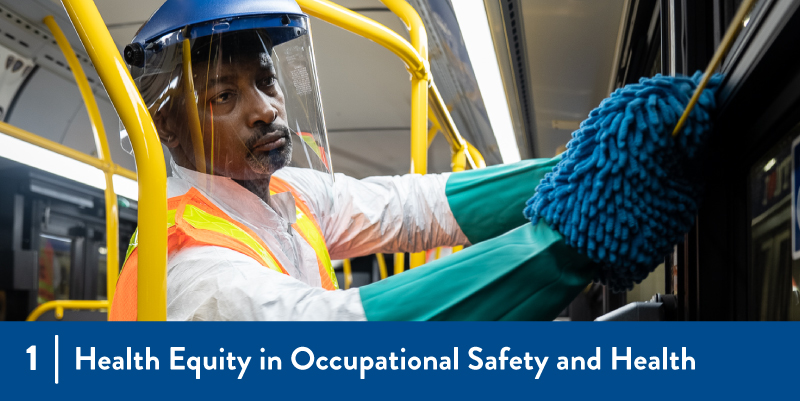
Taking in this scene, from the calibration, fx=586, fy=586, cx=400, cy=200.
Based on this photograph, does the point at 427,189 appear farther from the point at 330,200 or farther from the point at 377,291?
the point at 377,291

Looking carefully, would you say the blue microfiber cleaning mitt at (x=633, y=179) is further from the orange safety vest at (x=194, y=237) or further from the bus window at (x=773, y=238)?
the orange safety vest at (x=194, y=237)

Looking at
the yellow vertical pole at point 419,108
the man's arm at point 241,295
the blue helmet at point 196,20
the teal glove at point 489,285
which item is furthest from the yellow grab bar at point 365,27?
the teal glove at point 489,285

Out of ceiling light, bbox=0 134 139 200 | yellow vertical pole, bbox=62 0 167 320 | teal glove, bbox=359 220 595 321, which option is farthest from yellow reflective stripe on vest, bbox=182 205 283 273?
ceiling light, bbox=0 134 139 200

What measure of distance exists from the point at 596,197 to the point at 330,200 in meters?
0.76

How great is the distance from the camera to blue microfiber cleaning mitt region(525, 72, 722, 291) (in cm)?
75

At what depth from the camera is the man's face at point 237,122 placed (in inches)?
41.9

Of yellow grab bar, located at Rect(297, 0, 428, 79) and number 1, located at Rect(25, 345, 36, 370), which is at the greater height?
yellow grab bar, located at Rect(297, 0, 428, 79)

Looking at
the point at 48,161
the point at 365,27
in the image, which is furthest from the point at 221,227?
the point at 48,161

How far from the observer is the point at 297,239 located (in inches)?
45.8

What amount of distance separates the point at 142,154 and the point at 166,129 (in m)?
0.33

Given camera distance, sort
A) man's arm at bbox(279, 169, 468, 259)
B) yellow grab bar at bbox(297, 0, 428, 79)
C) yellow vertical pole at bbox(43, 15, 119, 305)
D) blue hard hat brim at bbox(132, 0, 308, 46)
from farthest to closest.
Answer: yellow vertical pole at bbox(43, 15, 119, 305), yellow grab bar at bbox(297, 0, 428, 79), man's arm at bbox(279, 169, 468, 259), blue hard hat brim at bbox(132, 0, 308, 46)

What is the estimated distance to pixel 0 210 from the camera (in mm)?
4910

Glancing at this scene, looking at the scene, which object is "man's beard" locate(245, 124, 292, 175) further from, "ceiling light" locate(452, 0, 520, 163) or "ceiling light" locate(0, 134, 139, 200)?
"ceiling light" locate(0, 134, 139, 200)

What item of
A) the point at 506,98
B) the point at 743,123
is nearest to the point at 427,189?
the point at 743,123
